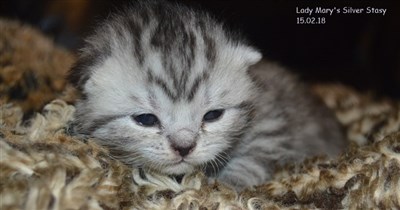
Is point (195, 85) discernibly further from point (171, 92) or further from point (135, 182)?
point (135, 182)

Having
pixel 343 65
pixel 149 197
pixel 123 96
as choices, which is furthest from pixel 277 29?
pixel 149 197

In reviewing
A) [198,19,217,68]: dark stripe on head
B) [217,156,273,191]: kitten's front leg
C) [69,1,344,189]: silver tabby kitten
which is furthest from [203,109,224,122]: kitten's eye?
[217,156,273,191]: kitten's front leg

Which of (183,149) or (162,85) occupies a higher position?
(162,85)

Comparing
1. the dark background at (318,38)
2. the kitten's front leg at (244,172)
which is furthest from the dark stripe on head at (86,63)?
the dark background at (318,38)

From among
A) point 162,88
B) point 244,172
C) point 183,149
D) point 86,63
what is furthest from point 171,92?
point 244,172

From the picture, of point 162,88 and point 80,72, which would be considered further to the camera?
point 80,72

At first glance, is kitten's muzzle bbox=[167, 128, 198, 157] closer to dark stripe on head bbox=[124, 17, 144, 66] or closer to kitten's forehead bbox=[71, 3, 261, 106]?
kitten's forehead bbox=[71, 3, 261, 106]
